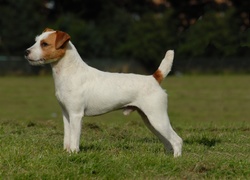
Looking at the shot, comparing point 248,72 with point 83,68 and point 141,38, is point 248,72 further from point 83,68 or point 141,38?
point 83,68

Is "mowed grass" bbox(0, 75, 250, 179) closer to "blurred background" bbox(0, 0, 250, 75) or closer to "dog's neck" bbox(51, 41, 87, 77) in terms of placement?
"dog's neck" bbox(51, 41, 87, 77)

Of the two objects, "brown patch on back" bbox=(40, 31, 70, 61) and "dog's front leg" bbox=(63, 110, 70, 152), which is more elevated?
"brown patch on back" bbox=(40, 31, 70, 61)

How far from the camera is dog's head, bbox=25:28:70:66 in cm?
780

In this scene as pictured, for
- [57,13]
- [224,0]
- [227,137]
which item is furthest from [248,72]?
[227,137]

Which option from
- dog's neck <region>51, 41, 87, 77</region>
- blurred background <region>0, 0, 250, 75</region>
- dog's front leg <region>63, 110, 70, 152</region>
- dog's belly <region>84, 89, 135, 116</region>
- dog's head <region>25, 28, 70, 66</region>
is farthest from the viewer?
blurred background <region>0, 0, 250, 75</region>

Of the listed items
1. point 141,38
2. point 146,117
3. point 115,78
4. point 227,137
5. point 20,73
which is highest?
point 115,78

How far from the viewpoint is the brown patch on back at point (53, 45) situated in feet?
25.7

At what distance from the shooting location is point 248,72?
45.7 m

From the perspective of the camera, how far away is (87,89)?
7.95m

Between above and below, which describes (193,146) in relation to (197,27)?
above

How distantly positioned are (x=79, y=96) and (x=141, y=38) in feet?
121

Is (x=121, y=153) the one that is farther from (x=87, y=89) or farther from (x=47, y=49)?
(x=47, y=49)

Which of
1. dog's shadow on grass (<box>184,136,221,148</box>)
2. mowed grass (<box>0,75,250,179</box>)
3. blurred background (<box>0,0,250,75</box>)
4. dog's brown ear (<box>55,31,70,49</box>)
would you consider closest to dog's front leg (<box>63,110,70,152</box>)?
mowed grass (<box>0,75,250,179</box>)

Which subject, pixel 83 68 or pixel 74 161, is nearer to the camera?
pixel 74 161
